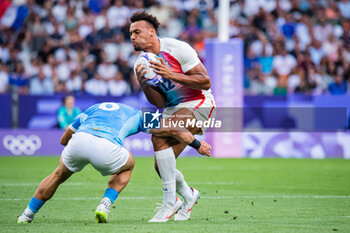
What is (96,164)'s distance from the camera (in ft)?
22.0

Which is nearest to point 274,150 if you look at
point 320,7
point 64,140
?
point 320,7

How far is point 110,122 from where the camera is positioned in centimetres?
687

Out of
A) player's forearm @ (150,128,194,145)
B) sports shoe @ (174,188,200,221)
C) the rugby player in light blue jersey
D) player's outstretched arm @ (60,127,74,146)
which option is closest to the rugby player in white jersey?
sports shoe @ (174,188,200,221)

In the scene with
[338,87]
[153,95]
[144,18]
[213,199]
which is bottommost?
[338,87]

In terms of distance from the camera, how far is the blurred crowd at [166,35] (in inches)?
751

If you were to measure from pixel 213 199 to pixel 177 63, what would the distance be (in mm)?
2757

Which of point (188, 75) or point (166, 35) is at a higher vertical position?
point (188, 75)

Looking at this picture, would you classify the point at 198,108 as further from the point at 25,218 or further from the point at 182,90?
the point at 25,218

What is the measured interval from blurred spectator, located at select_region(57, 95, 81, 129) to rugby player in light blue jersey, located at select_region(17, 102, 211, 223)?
9926mm

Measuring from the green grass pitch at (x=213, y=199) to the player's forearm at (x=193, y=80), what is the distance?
1.45 m

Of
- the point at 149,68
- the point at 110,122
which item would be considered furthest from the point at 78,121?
the point at 149,68

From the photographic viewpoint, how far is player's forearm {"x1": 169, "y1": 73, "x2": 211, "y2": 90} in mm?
6705

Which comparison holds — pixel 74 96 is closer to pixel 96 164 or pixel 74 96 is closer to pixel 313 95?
pixel 313 95

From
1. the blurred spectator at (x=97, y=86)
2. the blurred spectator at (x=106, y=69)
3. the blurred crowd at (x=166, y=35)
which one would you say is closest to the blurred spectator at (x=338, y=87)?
the blurred crowd at (x=166, y=35)
